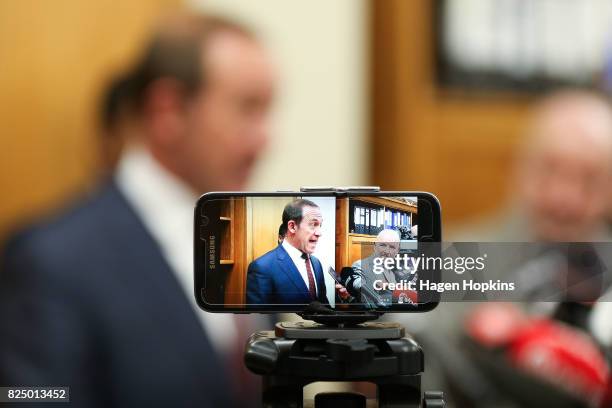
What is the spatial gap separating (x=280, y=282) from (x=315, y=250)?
3 centimetres

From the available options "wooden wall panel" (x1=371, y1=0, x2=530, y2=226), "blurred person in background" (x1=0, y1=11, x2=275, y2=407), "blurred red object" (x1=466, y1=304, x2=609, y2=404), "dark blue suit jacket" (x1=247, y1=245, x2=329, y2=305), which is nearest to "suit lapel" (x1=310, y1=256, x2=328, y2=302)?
"dark blue suit jacket" (x1=247, y1=245, x2=329, y2=305)

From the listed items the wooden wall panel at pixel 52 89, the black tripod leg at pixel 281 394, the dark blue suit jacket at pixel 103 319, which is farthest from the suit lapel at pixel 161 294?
the wooden wall panel at pixel 52 89

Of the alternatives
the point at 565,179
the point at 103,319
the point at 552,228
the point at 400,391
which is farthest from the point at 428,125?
the point at 400,391

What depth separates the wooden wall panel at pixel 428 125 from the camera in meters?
2.24

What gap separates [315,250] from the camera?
20.4 inches

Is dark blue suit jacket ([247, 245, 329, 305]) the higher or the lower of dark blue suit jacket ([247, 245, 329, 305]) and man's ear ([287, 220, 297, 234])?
the lower

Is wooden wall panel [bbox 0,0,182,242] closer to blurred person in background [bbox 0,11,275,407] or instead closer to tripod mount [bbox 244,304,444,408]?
blurred person in background [bbox 0,11,275,407]

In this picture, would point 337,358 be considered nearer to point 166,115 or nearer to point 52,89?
point 166,115

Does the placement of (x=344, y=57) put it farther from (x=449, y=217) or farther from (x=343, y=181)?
(x=449, y=217)

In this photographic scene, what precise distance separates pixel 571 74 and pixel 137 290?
1.57 meters

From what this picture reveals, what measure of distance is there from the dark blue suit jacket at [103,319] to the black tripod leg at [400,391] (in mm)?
444

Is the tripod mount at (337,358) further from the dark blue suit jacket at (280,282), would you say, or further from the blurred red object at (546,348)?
the blurred red object at (546,348)

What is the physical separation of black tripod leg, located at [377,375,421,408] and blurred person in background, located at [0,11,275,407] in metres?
0.35

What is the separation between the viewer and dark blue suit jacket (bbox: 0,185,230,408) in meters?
1.00
